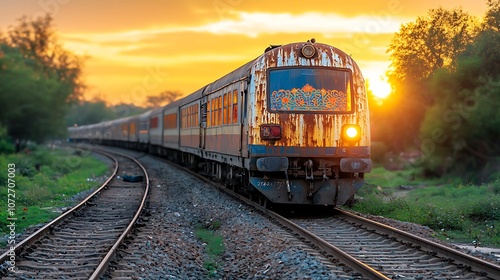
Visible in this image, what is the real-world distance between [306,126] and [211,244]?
127 inches

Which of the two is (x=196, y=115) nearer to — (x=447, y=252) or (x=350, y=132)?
(x=350, y=132)

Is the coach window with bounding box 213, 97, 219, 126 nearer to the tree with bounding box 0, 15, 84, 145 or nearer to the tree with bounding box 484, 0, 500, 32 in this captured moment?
the tree with bounding box 484, 0, 500, 32

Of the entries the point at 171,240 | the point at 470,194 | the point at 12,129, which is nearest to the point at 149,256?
the point at 171,240

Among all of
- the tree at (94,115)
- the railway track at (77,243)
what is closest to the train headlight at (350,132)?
the railway track at (77,243)

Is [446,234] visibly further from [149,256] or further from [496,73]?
[496,73]

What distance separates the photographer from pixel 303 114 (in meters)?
12.3

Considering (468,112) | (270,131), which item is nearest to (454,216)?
(270,131)

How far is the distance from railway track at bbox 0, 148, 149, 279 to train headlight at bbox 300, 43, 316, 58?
488 centimetres

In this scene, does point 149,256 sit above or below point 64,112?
below

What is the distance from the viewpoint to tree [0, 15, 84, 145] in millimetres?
47438

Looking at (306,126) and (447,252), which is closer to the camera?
(447,252)

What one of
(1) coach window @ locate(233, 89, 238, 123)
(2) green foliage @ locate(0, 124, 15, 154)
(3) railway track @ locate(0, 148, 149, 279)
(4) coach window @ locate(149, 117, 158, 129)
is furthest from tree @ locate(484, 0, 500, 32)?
(2) green foliage @ locate(0, 124, 15, 154)

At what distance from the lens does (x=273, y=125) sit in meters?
12.2

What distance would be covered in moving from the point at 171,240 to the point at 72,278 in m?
3.18
